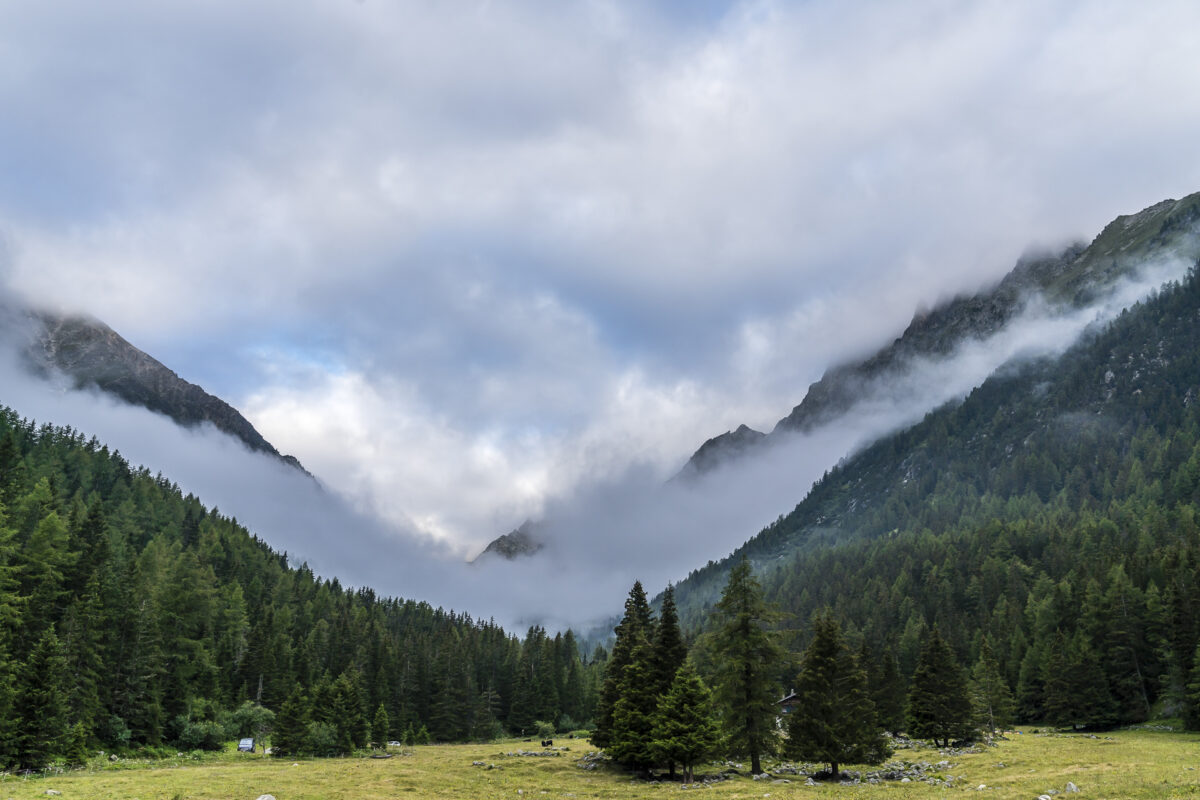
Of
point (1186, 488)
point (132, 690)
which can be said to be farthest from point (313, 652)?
point (1186, 488)

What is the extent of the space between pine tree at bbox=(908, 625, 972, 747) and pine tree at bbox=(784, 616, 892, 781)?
23200 millimetres

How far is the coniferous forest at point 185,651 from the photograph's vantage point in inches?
2522

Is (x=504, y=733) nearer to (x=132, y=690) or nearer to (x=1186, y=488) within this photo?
(x=132, y=690)

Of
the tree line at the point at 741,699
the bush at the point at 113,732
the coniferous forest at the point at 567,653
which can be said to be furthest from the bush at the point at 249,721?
the tree line at the point at 741,699

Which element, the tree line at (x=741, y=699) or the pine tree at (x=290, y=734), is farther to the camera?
the pine tree at (x=290, y=734)

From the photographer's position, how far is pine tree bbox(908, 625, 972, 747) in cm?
7144

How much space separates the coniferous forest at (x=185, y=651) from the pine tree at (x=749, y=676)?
1990 inches

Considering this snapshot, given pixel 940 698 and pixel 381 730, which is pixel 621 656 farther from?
pixel 381 730

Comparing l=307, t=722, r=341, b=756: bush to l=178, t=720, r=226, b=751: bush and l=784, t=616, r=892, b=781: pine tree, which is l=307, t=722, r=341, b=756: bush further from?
l=784, t=616, r=892, b=781: pine tree

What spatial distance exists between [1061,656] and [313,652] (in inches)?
4962

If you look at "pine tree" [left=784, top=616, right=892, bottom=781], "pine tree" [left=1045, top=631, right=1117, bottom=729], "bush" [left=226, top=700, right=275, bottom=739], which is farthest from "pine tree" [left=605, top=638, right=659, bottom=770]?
"bush" [left=226, top=700, right=275, bottom=739]

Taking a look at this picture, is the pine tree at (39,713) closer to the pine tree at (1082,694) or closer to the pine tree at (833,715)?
the pine tree at (833,715)

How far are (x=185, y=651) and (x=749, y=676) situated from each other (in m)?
84.7

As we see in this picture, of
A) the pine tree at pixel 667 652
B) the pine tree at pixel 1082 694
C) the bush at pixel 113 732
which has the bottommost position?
the pine tree at pixel 1082 694
